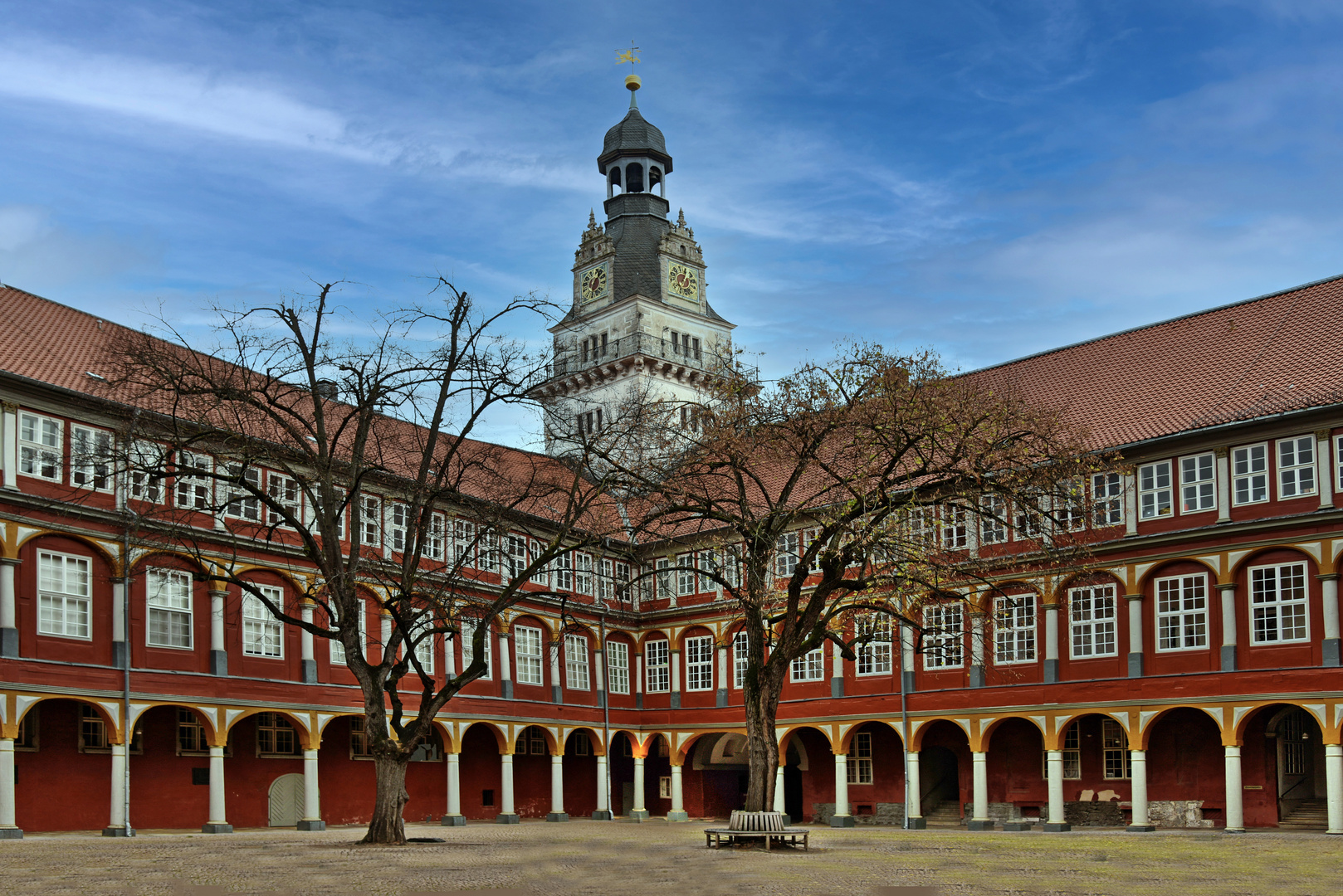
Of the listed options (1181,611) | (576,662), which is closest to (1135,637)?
(1181,611)

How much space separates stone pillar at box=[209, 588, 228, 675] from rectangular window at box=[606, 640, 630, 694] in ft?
54.1

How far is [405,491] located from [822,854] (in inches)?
597

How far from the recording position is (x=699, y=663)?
49.4 m

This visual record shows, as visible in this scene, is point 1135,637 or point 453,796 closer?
point 1135,637

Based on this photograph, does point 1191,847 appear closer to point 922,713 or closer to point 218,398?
point 922,713

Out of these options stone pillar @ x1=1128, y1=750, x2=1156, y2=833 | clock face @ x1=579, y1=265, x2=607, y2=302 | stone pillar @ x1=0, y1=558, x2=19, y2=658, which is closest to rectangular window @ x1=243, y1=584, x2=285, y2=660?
stone pillar @ x1=0, y1=558, x2=19, y2=658

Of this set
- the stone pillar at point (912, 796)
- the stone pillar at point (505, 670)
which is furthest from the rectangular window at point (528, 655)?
the stone pillar at point (912, 796)

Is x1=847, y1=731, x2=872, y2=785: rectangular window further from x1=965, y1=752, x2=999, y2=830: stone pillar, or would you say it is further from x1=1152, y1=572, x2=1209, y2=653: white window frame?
x1=1152, y1=572, x2=1209, y2=653: white window frame

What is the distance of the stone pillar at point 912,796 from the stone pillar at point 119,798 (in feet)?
69.6

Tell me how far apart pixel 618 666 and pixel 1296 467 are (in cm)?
2467

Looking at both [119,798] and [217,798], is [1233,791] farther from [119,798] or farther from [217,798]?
[119,798]

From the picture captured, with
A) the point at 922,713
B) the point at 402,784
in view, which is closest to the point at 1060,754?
the point at 922,713

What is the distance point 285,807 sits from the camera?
39.3 m

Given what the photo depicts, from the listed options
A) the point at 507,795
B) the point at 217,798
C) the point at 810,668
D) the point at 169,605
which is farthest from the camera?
the point at 810,668
